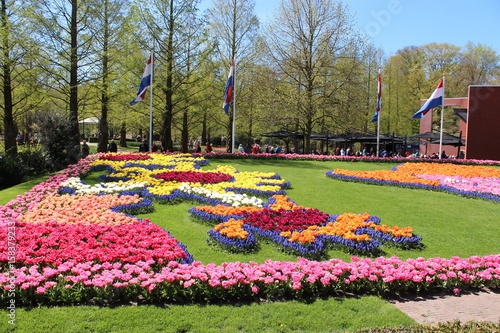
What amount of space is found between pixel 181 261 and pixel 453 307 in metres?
3.27

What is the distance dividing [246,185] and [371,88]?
100 ft

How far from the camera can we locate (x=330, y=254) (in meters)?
6.05

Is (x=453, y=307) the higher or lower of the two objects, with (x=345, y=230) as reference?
lower

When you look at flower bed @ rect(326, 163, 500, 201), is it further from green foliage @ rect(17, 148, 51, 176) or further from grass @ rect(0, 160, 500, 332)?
green foliage @ rect(17, 148, 51, 176)

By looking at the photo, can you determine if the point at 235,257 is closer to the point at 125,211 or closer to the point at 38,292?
the point at 38,292

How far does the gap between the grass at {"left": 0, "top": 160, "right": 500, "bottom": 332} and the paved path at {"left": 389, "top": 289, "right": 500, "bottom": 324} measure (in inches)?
8.1

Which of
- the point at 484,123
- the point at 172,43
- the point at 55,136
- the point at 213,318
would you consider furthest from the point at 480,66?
the point at 213,318

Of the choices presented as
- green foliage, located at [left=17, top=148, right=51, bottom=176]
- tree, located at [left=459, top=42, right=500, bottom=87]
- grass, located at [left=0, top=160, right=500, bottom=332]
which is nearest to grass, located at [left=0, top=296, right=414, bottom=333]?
grass, located at [left=0, top=160, right=500, bottom=332]

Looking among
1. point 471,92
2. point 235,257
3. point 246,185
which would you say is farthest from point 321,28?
point 235,257

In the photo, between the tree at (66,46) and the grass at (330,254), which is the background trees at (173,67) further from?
the grass at (330,254)

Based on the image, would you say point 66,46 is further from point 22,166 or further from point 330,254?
point 330,254

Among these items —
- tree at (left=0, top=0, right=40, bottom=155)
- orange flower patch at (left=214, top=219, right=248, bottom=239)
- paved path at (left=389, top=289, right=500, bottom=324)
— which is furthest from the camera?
tree at (left=0, top=0, right=40, bottom=155)

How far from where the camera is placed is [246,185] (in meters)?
10.8

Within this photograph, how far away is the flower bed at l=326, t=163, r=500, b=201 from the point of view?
445 inches
